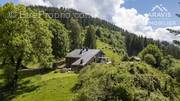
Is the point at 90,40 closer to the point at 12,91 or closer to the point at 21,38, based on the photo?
the point at 21,38

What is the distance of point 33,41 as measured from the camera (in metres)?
79.0

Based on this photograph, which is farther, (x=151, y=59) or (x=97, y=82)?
(x=151, y=59)

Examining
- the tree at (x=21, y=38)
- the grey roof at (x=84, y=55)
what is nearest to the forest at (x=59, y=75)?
the tree at (x=21, y=38)

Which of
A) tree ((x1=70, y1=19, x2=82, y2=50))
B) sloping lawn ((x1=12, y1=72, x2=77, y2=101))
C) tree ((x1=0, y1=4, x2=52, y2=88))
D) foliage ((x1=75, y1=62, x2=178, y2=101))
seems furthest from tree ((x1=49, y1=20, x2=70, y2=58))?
foliage ((x1=75, y1=62, x2=178, y2=101))

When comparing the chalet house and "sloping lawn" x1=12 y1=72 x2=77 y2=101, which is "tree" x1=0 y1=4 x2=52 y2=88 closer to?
"sloping lawn" x1=12 y1=72 x2=77 y2=101

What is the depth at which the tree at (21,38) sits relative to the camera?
2862 inches

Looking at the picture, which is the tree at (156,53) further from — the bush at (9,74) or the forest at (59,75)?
the bush at (9,74)

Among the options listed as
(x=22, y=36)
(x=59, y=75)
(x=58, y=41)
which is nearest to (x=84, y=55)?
(x=58, y=41)

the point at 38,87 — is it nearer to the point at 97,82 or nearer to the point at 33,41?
the point at 33,41

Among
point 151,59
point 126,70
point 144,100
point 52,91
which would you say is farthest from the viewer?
point 151,59

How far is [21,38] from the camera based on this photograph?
2884 inches

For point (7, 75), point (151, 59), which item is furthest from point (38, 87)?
point (151, 59)

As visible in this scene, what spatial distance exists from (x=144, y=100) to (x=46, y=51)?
52964 mm

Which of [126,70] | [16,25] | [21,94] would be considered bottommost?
[21,94]
